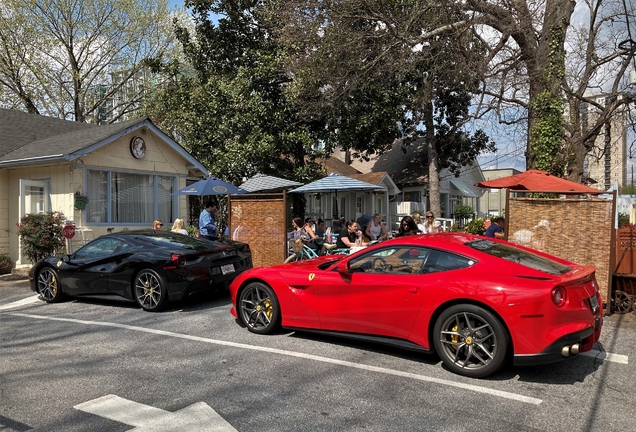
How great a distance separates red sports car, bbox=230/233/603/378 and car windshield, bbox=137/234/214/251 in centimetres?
233

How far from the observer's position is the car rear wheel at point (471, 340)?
14.6 feet

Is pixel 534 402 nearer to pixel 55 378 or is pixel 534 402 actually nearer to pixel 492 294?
pixel 492 294

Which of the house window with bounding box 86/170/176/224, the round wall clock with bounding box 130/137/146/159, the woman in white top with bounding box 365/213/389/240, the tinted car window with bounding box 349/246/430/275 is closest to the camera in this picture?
the tinted car window with bounding box 349/246/430/275

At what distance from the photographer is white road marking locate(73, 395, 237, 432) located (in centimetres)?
361

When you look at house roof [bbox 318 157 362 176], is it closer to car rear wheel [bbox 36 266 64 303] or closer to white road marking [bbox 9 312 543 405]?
car rear wheel [bbox 36 266 64 303]

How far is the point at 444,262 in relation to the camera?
16.4 feet

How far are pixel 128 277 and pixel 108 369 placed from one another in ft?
9.95

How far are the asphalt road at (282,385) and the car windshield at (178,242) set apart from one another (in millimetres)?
1763

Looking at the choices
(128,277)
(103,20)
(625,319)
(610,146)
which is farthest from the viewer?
(103,20)

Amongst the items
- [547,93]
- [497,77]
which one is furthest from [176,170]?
[547,93]

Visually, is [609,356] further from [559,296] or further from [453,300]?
[453,300]

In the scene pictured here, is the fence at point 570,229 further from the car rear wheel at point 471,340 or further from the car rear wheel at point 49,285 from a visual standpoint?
the car rear wheel at point 49,285

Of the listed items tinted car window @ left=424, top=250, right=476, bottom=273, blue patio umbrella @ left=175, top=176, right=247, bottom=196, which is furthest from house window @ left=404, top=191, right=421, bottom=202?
tinted car window @ left=424, top=250, right=476, bottom=273

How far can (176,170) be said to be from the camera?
15.4 meters
